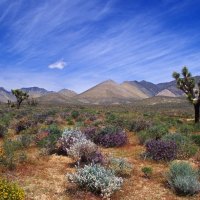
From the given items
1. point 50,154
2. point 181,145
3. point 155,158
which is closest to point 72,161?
point 50,154

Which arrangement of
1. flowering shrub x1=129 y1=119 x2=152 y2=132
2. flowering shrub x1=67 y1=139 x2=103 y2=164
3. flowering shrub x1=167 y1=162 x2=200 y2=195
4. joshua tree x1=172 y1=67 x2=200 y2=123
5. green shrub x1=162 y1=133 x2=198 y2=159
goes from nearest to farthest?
flowering shrub x1=167 y1=162 x2=200 y2=195 → flowering shrub x1=67 y1=139 x2=103 y2=164 → green shrub x1=162 y1=133 x2=198 y2=159 → flowering shrub x1=129 y1=119 x2=152 y2=132 → joshua tree x1=172 y1=67 x2=200 y2=123

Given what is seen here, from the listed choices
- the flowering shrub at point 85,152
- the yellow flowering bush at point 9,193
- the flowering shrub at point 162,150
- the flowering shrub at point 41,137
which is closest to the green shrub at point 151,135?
the flowering shrub at point 162,150

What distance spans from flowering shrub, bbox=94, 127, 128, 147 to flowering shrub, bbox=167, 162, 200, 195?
6088mm

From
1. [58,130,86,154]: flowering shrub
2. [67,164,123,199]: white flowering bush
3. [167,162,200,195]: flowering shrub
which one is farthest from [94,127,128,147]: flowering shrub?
[67,164,123,199]: white flowering bush

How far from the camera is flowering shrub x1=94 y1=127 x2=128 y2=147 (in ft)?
53.3

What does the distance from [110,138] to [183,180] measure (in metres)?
7.20

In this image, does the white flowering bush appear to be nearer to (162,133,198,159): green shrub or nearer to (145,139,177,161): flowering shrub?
(145,139,177,161): flowering shrub

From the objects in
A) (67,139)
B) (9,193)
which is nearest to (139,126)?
(67,139)

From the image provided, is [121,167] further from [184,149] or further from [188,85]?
[188,85]

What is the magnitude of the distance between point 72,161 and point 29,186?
3490mm

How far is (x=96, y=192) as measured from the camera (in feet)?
30.0

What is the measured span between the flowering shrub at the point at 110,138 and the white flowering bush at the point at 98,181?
6.65 m

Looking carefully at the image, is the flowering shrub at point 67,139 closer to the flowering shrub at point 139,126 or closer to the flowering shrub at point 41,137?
the flowering shrub at point 41,137

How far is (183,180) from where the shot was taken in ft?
31.0
